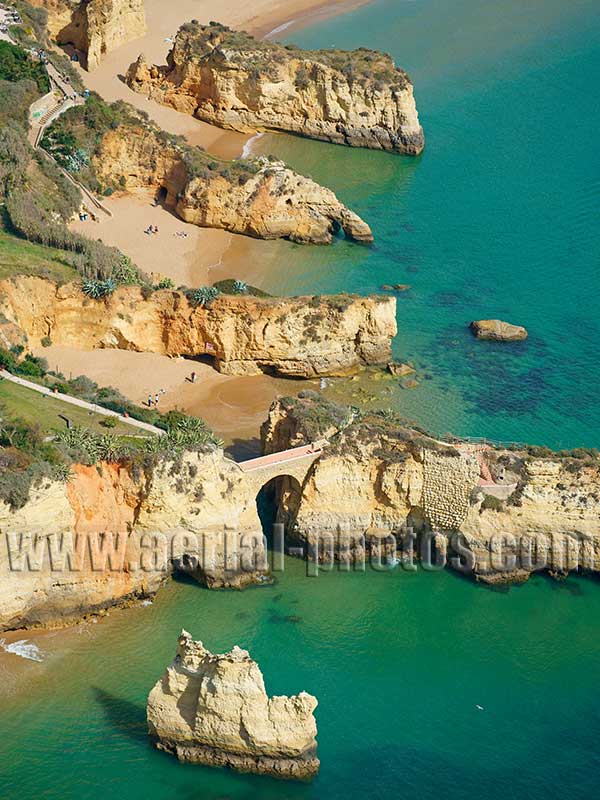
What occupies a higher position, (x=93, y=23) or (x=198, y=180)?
(x=93, y=23)

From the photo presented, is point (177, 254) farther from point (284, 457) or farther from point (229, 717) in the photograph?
point (229, 717)

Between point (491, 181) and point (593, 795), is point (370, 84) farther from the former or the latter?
point (593, 795)

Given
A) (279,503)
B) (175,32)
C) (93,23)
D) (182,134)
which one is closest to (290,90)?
(182,134)

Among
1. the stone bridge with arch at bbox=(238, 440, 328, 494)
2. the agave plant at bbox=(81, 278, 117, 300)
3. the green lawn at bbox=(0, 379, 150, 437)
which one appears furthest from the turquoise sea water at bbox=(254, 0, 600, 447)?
the green lawn at bbox=(0, 379, 150, 437)

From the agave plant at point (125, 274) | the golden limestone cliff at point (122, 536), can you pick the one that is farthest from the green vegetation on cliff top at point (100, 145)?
the golden limestone cliff at point (122, 536)

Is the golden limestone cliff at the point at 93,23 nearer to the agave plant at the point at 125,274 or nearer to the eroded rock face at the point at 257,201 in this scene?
the eroded rock face at the point at 257,201

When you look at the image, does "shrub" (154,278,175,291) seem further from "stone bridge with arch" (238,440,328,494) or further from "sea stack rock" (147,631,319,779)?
"sea stack rock" (147,631,319,779)
